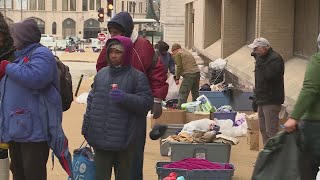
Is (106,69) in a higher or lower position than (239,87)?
Answer: higher

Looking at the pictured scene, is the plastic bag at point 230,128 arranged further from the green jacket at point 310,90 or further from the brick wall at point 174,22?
the brick wall at point 174,22

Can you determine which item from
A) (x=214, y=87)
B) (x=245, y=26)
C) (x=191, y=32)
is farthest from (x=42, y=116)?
(x=191, y=32)

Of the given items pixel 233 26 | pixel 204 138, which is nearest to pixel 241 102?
pixel 233 26

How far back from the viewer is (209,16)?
93.8 ft

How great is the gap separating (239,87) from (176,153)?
28.9 ft

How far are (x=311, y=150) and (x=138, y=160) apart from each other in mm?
1730

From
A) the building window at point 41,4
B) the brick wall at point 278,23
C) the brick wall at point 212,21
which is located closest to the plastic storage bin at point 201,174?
the brick wall at point 278,23

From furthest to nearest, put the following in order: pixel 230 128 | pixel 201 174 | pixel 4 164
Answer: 1. pixel 230 128
2. pixel 201 174
3. pixel 4 164

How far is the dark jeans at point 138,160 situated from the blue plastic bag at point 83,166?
0.39 m

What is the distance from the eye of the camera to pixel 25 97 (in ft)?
19.0

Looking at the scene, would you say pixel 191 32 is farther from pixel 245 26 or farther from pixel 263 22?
pixel 263 22

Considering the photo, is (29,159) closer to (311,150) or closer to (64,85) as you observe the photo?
(64,85)

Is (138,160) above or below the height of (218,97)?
above

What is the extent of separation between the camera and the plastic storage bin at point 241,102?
15625 mm
